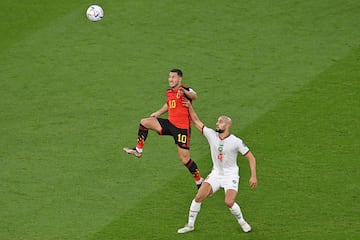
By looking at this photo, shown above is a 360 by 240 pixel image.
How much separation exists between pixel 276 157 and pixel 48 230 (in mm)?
5514

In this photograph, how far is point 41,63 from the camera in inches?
1054

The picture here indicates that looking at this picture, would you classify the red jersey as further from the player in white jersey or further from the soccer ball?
the soccer ball

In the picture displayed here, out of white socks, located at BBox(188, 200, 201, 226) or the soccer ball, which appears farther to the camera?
the soccer ball

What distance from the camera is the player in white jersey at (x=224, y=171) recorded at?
18.7 m

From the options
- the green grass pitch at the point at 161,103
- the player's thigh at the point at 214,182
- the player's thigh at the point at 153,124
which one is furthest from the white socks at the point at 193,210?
the player's thigh at the point at 153,124

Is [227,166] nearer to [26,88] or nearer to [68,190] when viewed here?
[68,190]

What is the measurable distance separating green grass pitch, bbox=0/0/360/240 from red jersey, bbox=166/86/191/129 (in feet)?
4.72

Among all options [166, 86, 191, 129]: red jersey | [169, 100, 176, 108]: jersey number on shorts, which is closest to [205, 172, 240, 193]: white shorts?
[166, 86, 191, 129]: red jersey

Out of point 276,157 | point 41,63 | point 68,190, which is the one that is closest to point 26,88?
point 41,63

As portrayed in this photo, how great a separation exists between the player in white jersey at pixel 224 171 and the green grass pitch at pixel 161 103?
0.38 m

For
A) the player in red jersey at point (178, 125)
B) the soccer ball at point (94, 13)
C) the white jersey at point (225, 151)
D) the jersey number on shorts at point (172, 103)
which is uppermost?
the soccer ball at point (94, 13)

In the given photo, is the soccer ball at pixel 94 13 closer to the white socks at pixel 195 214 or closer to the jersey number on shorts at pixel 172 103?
the jersey number on shorts at pixel 172 103

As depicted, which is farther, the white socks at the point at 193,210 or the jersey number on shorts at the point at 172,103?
the jersey number on shorts at the point at 172,103

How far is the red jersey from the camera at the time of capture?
20.3 m
